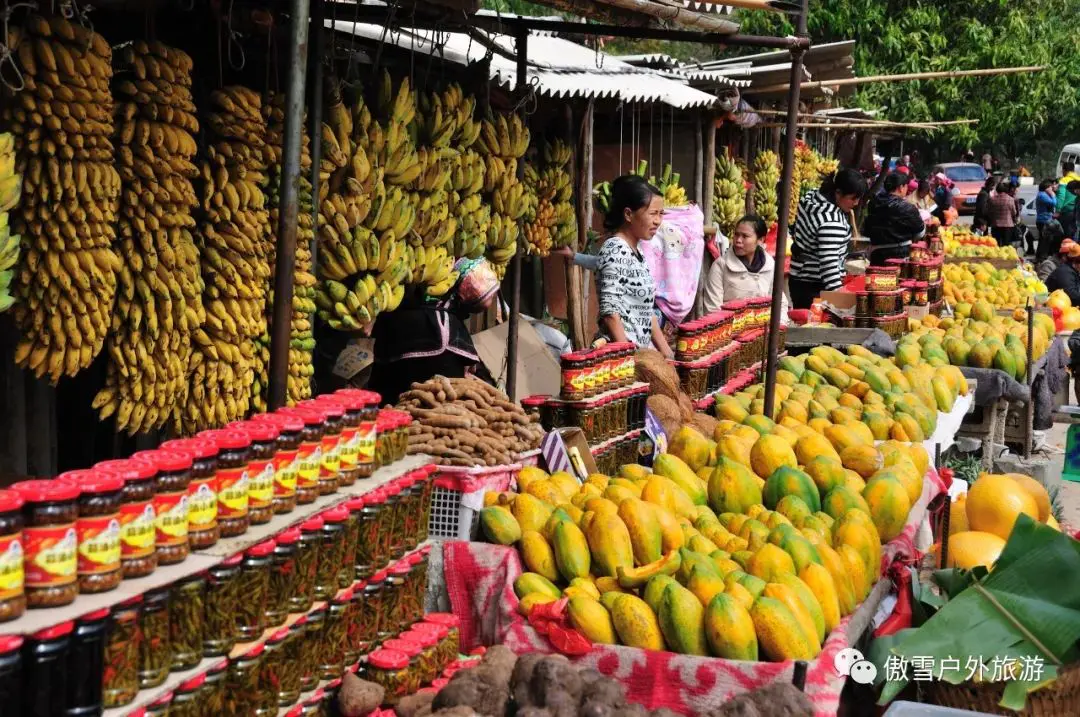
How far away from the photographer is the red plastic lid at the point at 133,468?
2.38 metres

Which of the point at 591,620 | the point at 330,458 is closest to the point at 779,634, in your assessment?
the point at 591,620

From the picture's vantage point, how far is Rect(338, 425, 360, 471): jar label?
3178mm

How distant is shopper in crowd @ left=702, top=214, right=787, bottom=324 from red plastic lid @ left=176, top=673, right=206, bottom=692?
6569mm

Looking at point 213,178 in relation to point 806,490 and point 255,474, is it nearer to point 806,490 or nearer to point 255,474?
point 255,474

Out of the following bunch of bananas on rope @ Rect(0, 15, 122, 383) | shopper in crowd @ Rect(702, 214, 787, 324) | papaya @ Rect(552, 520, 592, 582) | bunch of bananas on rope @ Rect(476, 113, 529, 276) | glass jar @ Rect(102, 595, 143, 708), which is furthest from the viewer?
shopper in crowd @ Rect(702, 214, 787, 324)

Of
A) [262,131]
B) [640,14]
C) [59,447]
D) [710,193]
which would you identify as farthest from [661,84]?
[59,447]

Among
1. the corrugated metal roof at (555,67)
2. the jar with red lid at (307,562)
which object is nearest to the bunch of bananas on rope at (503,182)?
the corrugated metal roof at (555,67)

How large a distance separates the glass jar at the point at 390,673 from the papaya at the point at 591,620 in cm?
49

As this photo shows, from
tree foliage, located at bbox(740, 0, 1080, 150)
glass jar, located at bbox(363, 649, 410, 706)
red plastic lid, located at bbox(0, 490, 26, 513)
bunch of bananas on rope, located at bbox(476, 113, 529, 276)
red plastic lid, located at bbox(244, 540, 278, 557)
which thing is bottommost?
glass jar, located at bbox(363, 649, 410, 706)

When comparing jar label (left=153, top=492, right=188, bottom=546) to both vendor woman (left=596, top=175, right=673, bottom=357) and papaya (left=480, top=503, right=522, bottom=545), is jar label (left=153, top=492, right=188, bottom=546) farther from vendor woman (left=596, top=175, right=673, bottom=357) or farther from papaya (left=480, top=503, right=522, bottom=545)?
vendor woman (left=596, top=175, right=673, bottom=357)

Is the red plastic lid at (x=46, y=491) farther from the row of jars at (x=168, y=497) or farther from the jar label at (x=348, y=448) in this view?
the jar label at (x=348, y=448)

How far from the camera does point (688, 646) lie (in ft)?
10.6

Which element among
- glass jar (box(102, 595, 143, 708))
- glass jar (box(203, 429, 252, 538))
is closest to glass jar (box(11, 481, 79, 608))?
glass jar (box(102, 595, 143, 708))

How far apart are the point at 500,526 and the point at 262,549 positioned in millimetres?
1189
